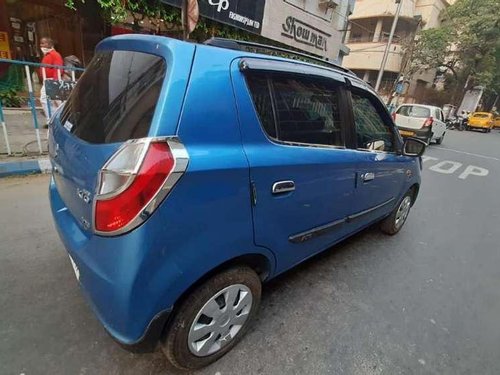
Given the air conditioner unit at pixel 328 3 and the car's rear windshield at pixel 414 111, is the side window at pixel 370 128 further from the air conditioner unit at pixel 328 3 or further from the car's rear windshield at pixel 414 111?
the air conditioner unit at pixel 328 3

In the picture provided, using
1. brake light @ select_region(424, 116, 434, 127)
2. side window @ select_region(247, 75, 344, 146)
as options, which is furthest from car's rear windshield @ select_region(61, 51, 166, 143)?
brake light @ select_region(424, 116, 434, 127)

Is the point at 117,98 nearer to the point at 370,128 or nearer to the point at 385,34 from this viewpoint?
the point at 370,128

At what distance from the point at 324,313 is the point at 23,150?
5.05 metres

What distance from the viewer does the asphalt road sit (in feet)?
5.98

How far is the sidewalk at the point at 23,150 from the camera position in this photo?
13.7 feet

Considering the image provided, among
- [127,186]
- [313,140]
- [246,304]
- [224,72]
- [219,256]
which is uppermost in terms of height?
[224,72]

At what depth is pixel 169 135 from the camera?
129 centimetres

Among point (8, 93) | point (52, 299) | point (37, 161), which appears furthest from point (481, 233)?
point (8, 93)

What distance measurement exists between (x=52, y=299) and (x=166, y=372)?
1062 mm

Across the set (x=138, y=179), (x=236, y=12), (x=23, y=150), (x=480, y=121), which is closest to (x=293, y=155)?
(x=138, y=179)

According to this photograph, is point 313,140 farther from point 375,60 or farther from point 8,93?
point 375,60

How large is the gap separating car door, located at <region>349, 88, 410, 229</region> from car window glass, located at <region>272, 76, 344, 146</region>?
284 mm

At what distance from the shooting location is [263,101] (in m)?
1.68

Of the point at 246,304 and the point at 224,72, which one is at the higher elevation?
the point at 224,72
